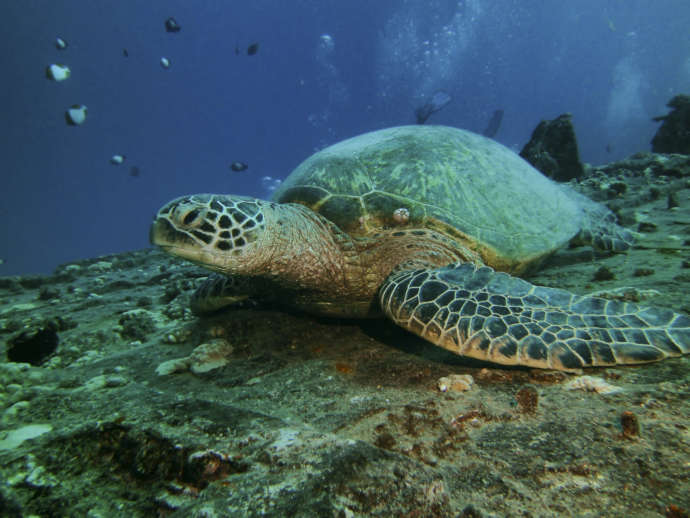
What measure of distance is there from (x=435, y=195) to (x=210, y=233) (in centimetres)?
174

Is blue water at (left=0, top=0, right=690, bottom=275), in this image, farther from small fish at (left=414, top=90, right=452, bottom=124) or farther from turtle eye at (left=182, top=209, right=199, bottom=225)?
turtle eye at (left=182, top=209, right=199, bottom=225)

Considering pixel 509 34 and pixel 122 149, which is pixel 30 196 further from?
pixel 509 34

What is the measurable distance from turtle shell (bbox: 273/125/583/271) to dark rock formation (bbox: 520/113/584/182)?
580 centimetres

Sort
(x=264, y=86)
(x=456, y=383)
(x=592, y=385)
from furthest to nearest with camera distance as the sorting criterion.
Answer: (x=264, y=86) → (x=456, y=383) → (x=592, y=385)

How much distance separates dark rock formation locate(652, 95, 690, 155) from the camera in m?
8.06

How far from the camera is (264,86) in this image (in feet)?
275

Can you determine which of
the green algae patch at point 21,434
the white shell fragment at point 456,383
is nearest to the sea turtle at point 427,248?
the white shell fragment at point 456,383

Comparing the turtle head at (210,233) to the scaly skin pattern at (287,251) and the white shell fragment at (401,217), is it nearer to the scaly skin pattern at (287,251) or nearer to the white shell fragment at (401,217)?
the scaly skin pattern at (287,251)

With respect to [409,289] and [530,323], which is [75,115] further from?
[530,323]

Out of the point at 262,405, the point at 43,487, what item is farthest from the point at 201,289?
the point at 43,487

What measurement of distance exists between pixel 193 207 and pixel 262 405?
48.3 inches

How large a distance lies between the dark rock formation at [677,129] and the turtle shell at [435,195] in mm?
8195

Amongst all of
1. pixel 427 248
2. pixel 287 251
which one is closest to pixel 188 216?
pixel 287 251

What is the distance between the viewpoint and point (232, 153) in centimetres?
9369
